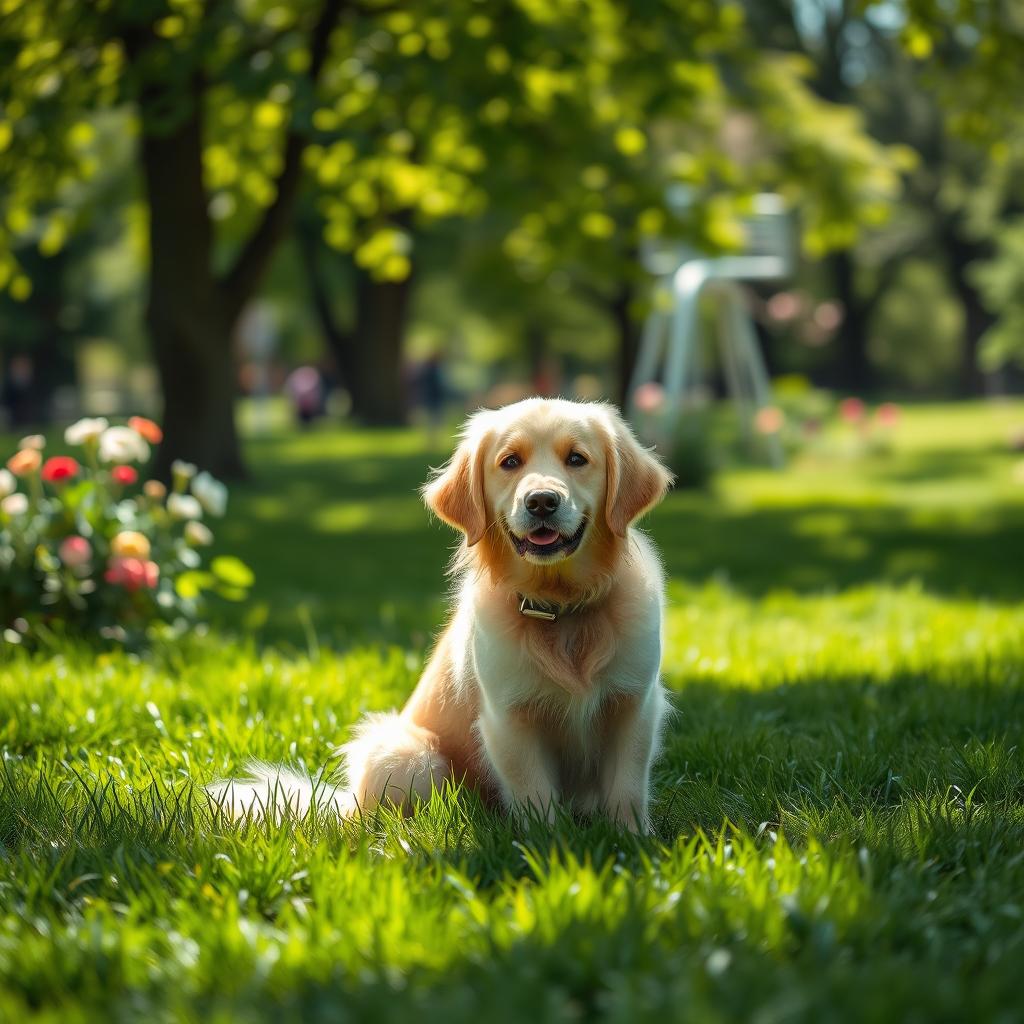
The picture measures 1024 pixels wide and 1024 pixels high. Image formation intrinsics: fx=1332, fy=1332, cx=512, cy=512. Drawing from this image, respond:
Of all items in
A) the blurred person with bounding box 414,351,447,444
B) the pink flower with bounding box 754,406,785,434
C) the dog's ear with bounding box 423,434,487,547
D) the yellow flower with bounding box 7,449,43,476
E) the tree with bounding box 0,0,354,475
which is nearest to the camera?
the dog's ear with bounding box 423,434,487,547

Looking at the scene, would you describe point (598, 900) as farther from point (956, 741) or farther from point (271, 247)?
point (271, 247)

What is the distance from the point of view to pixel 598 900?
9.18 ft

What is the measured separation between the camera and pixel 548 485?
362 centimetres

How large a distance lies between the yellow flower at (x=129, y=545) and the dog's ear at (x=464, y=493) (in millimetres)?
2567

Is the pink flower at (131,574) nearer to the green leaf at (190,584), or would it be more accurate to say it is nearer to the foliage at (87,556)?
the foliage at (87,556)

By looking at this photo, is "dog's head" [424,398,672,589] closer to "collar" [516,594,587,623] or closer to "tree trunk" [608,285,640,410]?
"collar" [516,594,587,623]

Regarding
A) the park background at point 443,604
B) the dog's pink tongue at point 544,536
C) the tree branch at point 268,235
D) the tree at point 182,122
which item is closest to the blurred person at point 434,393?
the park background at point 443,604

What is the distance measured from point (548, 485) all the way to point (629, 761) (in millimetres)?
793

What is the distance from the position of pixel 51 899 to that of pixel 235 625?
15.4ft

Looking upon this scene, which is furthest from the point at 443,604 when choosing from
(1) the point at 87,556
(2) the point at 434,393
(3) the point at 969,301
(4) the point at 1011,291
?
(3) the point at 969,301

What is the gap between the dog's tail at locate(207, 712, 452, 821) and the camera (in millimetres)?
3703

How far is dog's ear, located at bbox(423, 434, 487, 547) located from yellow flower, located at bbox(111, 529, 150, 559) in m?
2.57

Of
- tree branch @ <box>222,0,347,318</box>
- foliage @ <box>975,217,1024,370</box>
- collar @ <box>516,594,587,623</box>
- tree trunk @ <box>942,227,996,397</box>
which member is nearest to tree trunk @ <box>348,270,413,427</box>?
foliage @ <box>975,217,1024,370</box>

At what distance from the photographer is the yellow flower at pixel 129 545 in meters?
6.11
